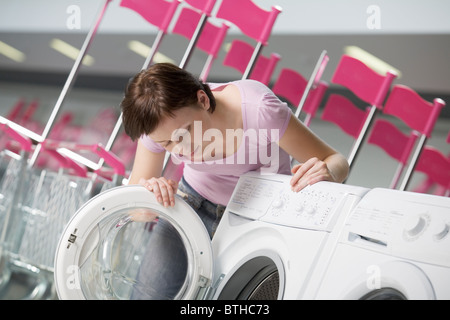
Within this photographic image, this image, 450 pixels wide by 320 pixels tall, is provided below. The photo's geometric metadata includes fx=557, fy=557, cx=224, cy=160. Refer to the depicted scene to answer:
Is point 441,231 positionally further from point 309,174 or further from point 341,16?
point 341,16

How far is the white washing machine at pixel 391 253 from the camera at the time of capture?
31.3 inches

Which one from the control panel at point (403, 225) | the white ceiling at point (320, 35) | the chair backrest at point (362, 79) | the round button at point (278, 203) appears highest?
the white ceiling at point (320, 35)

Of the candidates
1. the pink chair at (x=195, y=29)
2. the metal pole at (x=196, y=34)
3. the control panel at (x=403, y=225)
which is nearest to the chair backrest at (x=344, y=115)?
the pink chair at (x=195, y=29)

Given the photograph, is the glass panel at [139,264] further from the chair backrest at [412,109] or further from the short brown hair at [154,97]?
the chair backrest at [412,109]

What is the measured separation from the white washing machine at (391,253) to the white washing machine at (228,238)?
0.05 meters

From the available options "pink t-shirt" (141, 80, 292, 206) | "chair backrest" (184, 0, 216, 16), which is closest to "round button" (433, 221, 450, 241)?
"pink t-shirt" (141, 80, 292, 206)

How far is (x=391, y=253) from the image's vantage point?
860 millimetres

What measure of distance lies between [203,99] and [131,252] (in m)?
0.43

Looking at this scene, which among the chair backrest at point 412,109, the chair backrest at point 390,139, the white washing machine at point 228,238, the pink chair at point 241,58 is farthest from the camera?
the chair backrest at point 390,139

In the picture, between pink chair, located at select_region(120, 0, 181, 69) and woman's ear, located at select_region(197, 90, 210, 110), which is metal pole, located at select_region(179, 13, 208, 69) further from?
woman's ear, located at select_region(197, 90, 210, 110)

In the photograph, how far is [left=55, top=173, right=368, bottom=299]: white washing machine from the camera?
1023mm

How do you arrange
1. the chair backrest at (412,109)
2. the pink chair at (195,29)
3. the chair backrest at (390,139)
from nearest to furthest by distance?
the chair backrest at (412,109)
the pink chair at (195,29)
the chair backrest at (390,139)

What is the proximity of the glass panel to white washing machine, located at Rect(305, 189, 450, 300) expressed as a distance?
39cm

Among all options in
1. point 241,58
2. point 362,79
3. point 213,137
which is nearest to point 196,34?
point 241,58
